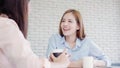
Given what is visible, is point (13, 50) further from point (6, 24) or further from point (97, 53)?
point (97, 53)

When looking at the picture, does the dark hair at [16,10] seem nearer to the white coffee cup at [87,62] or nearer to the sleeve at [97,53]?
the white coffee cup at [87,62]

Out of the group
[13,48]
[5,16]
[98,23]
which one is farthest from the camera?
[98,23]

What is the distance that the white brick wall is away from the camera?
4062mm

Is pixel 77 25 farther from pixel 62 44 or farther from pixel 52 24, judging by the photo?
pixel 52 24

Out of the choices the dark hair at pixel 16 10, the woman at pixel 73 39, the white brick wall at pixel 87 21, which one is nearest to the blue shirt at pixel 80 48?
the woman at pixel 73 39

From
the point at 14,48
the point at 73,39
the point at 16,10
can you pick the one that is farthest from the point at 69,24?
the point at 14,48

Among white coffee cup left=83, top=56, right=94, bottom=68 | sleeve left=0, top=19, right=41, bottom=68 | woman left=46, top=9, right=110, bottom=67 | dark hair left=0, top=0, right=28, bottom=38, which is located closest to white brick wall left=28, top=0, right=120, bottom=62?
woman left=46, top=9, right=110, bottom=67

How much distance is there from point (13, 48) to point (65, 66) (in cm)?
28

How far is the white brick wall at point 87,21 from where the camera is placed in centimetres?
406

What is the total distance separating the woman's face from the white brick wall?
1.80 m

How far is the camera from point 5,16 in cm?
82

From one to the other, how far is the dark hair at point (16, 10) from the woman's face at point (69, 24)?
4.81 ft

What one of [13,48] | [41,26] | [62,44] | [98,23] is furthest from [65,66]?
[98,23]

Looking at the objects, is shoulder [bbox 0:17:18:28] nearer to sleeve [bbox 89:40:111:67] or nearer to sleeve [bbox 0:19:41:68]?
sleeve [bbox 0:19:41:68]
